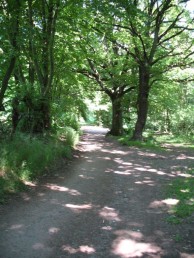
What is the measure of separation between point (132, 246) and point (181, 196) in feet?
9.96

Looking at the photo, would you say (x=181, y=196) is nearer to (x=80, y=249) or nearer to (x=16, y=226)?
(x=80, y=249)

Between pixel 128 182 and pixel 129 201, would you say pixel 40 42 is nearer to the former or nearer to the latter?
pixel 128 182

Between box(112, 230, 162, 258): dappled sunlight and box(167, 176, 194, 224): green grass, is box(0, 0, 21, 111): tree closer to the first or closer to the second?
box(167, 176, 194, 224): green grass

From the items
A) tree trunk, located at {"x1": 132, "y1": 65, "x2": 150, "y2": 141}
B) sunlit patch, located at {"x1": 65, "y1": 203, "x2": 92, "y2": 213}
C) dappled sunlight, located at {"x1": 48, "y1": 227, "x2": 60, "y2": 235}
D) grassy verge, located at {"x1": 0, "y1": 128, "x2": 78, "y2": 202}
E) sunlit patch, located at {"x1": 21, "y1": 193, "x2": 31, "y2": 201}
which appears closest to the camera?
dappled sunlight, located at {"x1": 48, "y1": 227, "x2": 60, "y2": 235}

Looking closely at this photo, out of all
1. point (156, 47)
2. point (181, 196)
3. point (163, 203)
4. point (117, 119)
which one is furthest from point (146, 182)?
point (117, 119)

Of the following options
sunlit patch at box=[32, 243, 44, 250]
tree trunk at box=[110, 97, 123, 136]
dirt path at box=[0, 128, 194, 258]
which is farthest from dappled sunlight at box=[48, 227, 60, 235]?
tree trunk at box=[110, 97, 123, 136]

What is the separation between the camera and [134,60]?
1981 cm

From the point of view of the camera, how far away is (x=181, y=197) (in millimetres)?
7445

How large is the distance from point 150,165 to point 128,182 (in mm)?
2958

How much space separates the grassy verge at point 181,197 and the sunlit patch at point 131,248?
119 cm

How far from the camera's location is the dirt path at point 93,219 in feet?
15.6

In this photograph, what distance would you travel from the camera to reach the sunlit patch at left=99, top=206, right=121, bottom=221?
6148mm

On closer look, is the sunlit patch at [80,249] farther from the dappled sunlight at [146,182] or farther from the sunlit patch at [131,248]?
the dappled sunlight at [146,182]

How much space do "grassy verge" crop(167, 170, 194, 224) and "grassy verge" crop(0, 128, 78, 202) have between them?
3.60 meters
